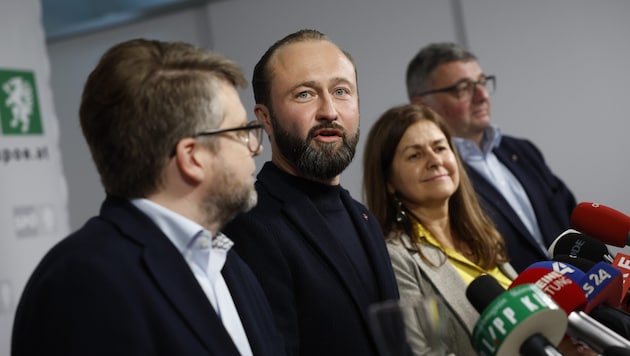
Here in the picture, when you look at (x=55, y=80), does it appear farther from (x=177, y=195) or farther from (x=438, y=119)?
(x=177, y=195)

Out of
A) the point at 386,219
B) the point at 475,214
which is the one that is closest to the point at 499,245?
the point at 475,214

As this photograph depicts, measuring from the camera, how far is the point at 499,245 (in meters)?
2.55

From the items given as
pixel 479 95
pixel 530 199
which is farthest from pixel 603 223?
pixel 479 95

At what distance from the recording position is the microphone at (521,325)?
1.17 meters

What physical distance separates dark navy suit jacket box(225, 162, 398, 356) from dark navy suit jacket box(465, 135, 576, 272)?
104cm

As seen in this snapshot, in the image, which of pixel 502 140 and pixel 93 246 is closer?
pixel 93 246

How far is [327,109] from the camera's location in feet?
6.23

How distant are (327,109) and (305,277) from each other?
15.4 inches

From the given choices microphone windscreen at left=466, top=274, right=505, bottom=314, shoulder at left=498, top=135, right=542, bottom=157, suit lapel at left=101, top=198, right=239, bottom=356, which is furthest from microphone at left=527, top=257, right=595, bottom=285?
shoulder at left=498, top=135, right=542, bottom=157

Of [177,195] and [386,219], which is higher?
[177,195]

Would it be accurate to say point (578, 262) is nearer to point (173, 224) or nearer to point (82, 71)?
point (173, 224)

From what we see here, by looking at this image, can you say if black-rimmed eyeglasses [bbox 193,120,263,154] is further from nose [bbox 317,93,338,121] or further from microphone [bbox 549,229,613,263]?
microphone [bbox 549,229,613,263]

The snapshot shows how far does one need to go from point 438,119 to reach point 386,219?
0.37 meters

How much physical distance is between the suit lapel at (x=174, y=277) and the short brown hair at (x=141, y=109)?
6 centimetres
